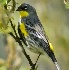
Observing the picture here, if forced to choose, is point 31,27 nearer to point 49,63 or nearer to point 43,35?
point 43,35

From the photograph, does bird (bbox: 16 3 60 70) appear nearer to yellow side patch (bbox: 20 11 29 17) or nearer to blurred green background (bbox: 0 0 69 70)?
yellow side patch (bbox: 20 11 29 17)

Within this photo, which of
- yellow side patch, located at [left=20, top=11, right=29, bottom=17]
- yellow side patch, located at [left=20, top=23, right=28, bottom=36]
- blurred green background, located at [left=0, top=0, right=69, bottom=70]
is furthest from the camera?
blurred green background, located at [left=0, top=0, right=69, bottom=70]

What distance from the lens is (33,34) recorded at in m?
1.31

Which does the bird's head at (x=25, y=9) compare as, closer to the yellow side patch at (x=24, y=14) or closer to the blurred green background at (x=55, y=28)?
the yellow side patch at (x=24, y=14)

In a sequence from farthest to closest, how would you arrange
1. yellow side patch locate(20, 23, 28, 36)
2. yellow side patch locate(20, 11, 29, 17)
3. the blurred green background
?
1. the blurred green background
2. yellow side patch locate(20, 11, 29, 17)
3. yellow side patch locate(20, 23, 28, 36)

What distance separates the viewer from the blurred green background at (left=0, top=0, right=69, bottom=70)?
1780 millimetres

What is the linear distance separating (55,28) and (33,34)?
0.52 m

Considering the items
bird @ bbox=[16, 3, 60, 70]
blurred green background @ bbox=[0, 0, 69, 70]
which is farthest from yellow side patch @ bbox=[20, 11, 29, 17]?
blurred green background @ bbox=[0, 0, 69, 70]

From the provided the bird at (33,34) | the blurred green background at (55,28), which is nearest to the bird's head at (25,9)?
the bird at (33,34)

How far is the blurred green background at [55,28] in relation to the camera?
1.78 metres

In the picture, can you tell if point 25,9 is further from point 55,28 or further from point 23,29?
point 55,28

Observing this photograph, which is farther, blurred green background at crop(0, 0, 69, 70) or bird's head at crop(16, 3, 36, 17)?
blurred green background at crop(0, 0, 69, 70)

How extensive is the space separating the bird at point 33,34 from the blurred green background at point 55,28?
38cm

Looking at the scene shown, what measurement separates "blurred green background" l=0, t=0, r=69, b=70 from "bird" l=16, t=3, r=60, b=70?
1.26ft
